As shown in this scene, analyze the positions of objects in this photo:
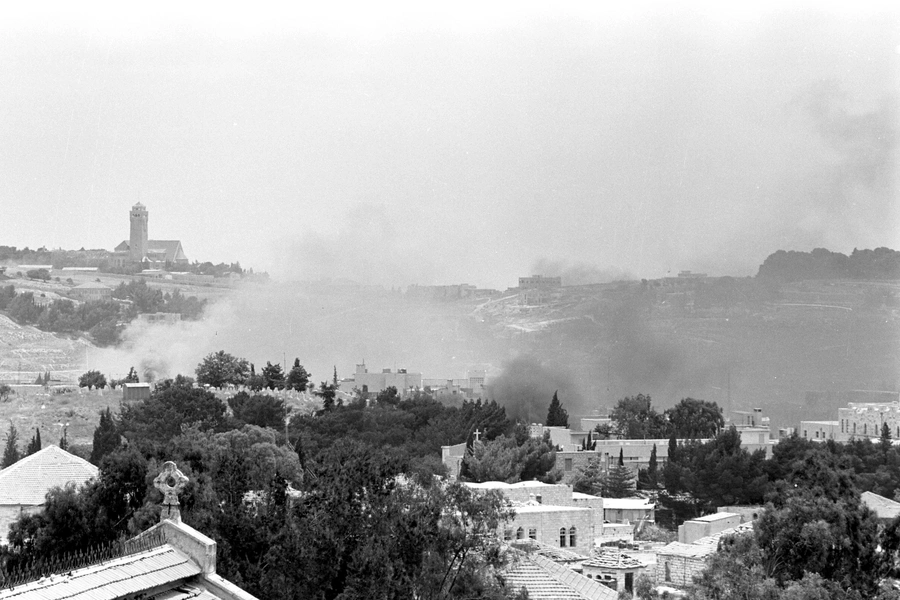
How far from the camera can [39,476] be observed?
40656mm

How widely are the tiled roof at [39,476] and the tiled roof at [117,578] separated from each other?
2695 cm

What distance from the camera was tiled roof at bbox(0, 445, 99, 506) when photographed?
130 ft

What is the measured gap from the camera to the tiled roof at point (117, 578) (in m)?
12.0

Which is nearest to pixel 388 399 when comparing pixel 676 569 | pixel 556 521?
pixel 556 521

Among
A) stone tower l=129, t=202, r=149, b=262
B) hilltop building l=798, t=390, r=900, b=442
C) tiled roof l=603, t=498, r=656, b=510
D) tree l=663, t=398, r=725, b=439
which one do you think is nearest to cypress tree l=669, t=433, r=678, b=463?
tiled roof l=603, t=498, r=656, b=510

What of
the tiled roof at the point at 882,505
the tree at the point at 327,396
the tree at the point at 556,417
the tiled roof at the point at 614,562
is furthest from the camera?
the tree at the point at 327,396

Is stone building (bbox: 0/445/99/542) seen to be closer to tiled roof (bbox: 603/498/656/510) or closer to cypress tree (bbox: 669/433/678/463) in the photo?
tiled roof (bbox: 603/498/656/510)

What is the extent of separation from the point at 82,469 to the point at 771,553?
64.9ft

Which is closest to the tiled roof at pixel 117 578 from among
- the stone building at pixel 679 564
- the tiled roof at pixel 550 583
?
the tiled roof at pixel 550 583

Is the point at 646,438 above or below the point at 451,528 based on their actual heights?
below

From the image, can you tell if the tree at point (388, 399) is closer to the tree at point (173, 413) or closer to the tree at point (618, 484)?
the tree at point (173, 413)

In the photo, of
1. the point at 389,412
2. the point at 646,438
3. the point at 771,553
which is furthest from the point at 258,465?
the point at 646,438

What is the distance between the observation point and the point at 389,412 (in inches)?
3031

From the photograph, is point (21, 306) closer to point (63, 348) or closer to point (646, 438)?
point (63, 348)
